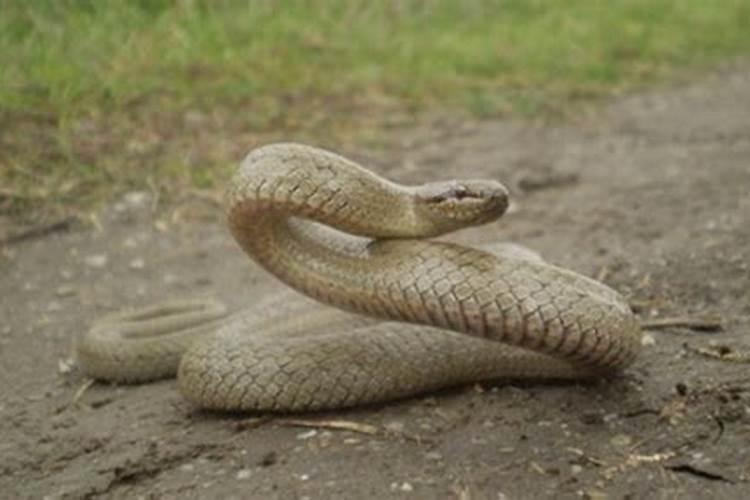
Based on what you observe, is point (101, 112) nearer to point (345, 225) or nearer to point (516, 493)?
point (345, 225)

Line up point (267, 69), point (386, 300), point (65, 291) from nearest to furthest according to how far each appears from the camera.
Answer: point (386, 300)
point (65, 291)
point (267, 69)

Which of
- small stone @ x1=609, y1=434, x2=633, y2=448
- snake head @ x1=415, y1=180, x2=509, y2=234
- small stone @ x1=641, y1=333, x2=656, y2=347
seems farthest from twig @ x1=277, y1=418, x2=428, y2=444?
small stone @ x1=641, y1=333, x2=656, y2=347

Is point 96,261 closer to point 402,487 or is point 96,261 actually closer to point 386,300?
point 386,300

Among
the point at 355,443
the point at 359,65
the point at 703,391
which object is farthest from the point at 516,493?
the point at 359,65

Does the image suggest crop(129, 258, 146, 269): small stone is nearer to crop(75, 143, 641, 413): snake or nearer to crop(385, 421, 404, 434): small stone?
crop(75, 143, 641, 413): snake

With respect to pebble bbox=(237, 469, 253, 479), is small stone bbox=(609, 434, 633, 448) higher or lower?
higher

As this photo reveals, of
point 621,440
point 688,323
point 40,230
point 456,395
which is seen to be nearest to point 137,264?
point 40,230

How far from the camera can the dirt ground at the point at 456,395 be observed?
3357mm

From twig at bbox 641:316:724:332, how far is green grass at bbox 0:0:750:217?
3311mm

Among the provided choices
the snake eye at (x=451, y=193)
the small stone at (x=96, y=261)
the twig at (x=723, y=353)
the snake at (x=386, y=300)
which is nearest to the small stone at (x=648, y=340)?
the twig at (x=723, y=353)

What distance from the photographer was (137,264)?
6.13 meters

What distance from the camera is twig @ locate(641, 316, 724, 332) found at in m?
4.31

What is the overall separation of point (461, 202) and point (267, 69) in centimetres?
534

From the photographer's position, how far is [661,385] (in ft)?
12.5
